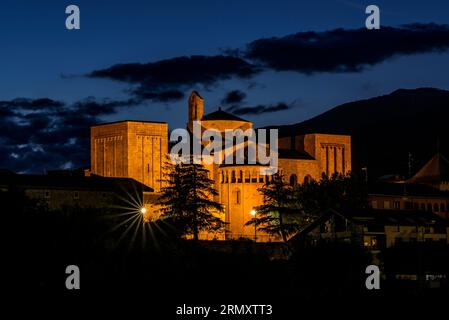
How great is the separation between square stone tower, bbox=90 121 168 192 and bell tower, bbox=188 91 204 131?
8365 mm

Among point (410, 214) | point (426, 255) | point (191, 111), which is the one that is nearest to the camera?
point (426, 255)

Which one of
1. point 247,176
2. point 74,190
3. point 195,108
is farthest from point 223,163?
point 74,190

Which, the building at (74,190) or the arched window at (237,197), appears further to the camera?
the arched window at (237,197)

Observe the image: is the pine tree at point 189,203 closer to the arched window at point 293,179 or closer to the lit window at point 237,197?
the lit window at point 237,197

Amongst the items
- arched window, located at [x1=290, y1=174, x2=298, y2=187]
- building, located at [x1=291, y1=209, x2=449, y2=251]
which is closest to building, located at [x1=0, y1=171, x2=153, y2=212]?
building, located at [x1=291, y1=209, x2=449, y2=251]

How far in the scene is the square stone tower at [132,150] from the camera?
118562 mm

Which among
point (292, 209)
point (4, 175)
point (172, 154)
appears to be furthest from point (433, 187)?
point (4, 175)

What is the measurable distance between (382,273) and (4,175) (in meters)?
39.9

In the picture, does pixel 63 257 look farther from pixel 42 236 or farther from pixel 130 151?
pixel 130 151

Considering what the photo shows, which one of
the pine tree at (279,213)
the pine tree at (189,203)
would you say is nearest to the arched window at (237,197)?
the pine tree at (279,213)

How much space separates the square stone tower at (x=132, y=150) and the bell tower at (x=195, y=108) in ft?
27.4

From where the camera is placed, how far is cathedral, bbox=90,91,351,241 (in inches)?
4299

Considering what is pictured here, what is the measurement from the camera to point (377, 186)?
12294 cm

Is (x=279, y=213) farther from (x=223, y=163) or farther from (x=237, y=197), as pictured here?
(x=223, y=163)
